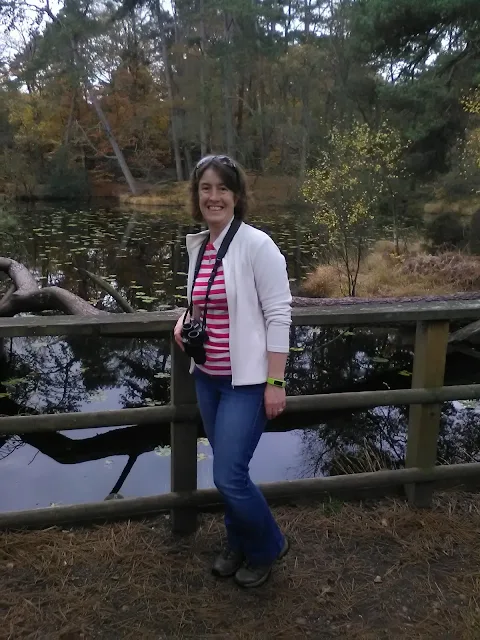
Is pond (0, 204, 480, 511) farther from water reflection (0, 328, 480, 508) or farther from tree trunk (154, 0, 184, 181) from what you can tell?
tree trunk (154, 0, 184, 181)

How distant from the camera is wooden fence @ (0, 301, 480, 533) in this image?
2393mm

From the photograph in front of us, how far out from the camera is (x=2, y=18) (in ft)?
102

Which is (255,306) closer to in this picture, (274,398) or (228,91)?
(274,398)

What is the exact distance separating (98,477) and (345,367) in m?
4.08

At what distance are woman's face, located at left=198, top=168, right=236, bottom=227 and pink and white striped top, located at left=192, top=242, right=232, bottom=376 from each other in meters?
0.11

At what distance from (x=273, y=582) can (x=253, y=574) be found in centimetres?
11

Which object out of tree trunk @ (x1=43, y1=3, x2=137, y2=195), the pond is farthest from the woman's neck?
tree trunk @ (x1=43, y1=3, x2=137, y2=195)

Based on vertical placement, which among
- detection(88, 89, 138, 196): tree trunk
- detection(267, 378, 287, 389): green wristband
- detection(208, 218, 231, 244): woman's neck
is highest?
detection(88, 89, 138, 196): tree trunk

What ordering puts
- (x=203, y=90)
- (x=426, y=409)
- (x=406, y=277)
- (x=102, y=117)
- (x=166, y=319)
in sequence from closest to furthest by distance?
(x=166, y=319) → (x=426, y=409) → (x=406, y=277) → (x=203, y=90) → (x=102, y=117)

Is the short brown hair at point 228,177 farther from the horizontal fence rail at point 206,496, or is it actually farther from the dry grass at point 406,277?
the dry grass at point 406,277

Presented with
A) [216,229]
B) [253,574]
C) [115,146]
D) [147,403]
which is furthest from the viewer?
[115,146]

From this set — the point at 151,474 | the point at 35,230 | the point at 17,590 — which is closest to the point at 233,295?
the point at 17,590

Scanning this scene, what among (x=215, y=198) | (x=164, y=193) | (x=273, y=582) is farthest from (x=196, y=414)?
(x=164, y=193)

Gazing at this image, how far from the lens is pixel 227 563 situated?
2.36 m
